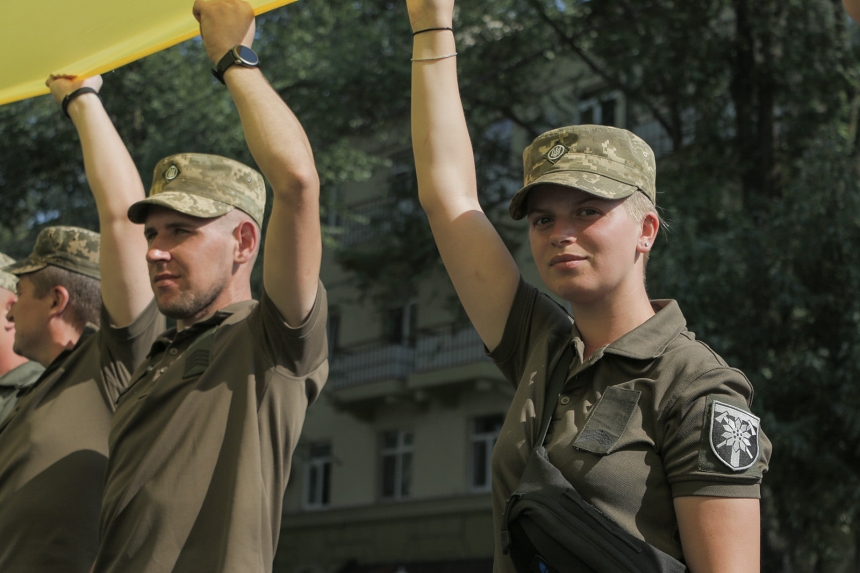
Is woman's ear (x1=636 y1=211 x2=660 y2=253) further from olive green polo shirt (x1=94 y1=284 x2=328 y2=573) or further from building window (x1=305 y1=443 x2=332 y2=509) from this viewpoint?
building window (x1=305 y1=443 x2=332 y2=509)

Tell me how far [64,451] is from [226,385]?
2.97ft

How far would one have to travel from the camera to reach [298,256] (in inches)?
114

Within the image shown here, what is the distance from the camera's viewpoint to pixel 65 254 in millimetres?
4148

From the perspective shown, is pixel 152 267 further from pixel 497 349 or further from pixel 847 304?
pixel 847 304

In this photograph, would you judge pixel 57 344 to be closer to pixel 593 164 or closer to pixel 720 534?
pixel 593 164

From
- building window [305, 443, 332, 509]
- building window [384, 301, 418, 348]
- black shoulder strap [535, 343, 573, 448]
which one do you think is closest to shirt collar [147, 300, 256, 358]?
black shoulder strap [535, 343, 573, 448]

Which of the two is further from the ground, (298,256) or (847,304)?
(298,256)

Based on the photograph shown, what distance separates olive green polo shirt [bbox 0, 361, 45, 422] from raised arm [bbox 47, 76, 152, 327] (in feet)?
2.57

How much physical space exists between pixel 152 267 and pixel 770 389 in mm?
8635

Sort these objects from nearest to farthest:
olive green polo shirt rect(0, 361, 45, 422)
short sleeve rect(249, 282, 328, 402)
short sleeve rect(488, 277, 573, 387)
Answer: short sleeve rect(488, 277, 573, 387)
short sleeve rect(249, 282, 328, 402)
olive green polo shirt rect(0, 361, 45, 422)

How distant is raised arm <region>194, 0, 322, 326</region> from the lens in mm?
2861

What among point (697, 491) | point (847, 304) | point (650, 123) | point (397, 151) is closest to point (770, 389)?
point (847, 304)

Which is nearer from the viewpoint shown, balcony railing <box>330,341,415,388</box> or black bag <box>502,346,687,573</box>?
black bag <box>502,346,687,573</box>

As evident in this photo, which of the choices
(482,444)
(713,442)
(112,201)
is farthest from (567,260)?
(482,444)
